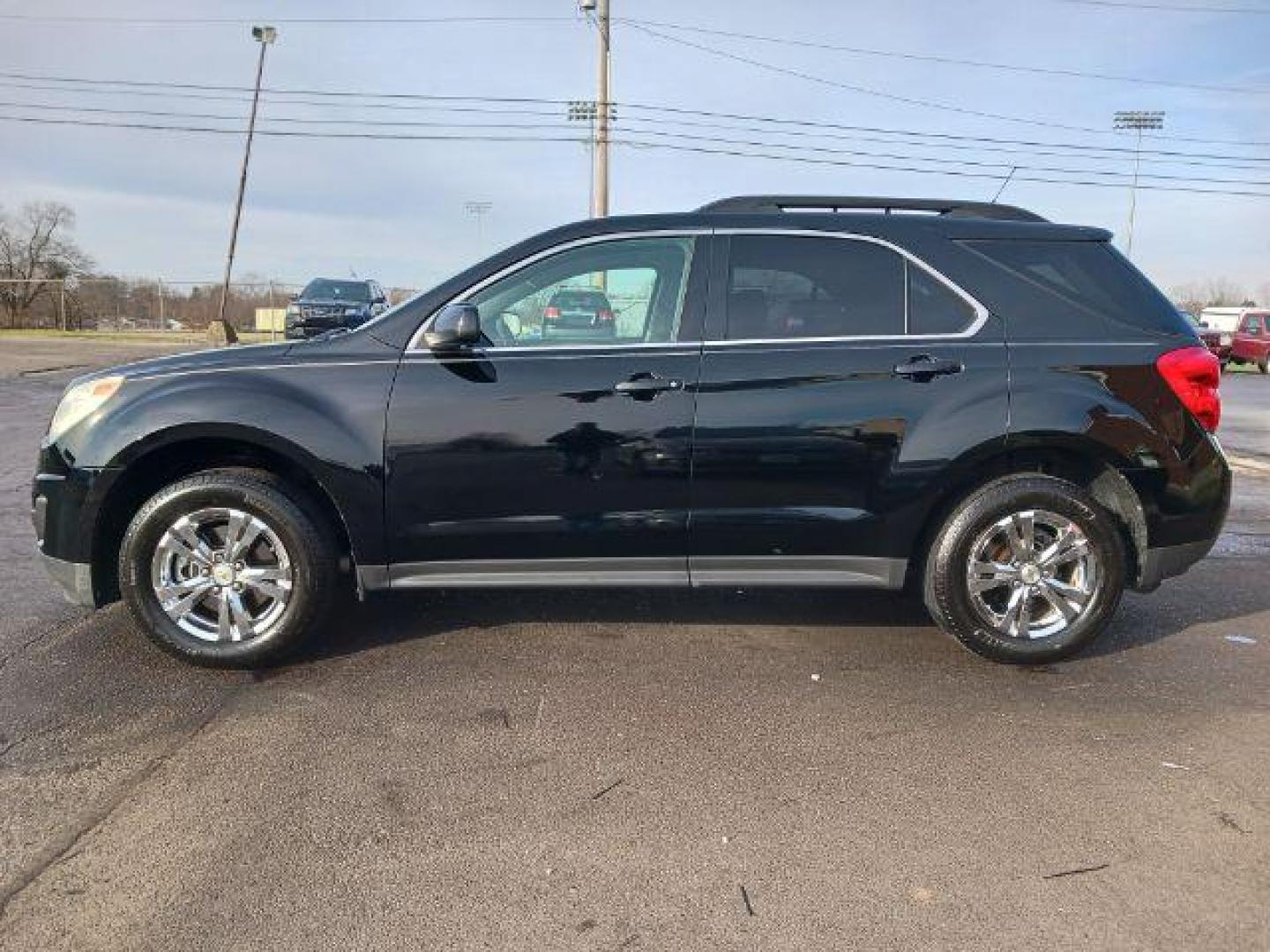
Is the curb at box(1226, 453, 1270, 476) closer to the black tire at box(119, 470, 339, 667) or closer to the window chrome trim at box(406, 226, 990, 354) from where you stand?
the window chrome trim at box(406, 226, 990, 354)

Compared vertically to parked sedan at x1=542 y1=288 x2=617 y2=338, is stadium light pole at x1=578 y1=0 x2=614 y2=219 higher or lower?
higher

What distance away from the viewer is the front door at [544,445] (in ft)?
12.6

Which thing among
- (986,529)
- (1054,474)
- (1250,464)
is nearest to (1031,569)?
(986,529)

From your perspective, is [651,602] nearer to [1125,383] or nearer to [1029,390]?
[1029,390]

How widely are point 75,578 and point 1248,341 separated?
115 feet

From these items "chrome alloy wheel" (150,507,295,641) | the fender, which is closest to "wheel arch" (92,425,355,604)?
the fender

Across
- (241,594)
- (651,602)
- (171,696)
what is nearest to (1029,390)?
(651,602)

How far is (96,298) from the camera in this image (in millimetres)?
36500

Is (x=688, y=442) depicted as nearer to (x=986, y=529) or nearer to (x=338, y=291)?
(x=986, y=529)

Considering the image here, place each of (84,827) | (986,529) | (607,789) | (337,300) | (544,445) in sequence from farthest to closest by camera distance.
A: (337,300), (986,529), (544,445), (607,789), (84,827)

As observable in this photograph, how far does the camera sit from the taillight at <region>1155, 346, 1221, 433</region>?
400 cm

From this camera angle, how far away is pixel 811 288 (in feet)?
13.4

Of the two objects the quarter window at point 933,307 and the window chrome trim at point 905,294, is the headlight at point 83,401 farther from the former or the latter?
the quarter window at point 933,307

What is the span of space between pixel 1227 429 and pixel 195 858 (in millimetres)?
14736
